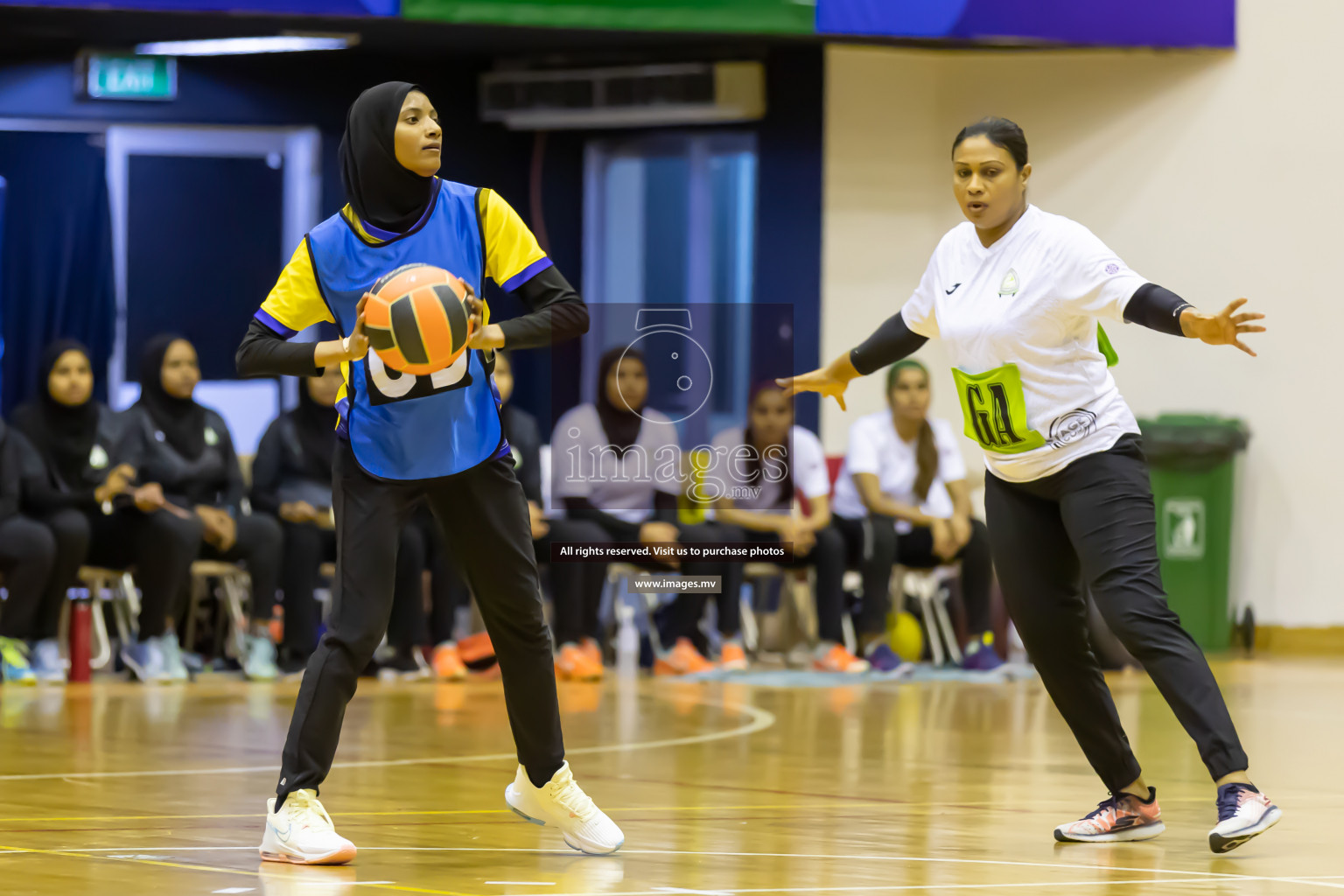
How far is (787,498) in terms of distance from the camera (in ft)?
33.6

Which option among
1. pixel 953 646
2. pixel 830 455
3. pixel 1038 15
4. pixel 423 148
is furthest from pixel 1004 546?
pixel 1038 15

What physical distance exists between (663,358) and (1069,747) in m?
6.17

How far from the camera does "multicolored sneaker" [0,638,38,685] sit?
348 inches

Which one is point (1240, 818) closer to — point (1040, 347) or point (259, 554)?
point (1040, 347)

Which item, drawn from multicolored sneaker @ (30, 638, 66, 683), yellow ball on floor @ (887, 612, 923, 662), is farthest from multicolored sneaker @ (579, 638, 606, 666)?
multicolored sneaker @ (30, 638, 66, 683)

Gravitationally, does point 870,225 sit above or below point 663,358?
above

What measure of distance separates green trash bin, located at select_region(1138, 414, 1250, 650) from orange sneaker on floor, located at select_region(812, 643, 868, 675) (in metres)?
2.50

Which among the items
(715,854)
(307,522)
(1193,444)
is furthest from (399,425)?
(1193,444)

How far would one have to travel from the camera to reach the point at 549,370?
13.0 meters

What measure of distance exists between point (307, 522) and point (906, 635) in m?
3.51

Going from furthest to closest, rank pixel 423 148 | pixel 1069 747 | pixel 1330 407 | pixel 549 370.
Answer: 1. pixel 549 370
2. pixel 1330 407
3. pixel 1069 747
4. pixel 423 148

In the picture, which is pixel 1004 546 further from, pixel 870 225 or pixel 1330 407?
pixel 870 225

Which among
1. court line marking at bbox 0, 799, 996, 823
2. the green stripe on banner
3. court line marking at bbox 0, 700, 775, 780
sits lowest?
court line marking at bbox 0, 700, 775, 780

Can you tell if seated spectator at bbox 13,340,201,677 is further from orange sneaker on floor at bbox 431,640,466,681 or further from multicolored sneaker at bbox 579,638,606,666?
multicolored sneaker at bbox 579,638,606,666
